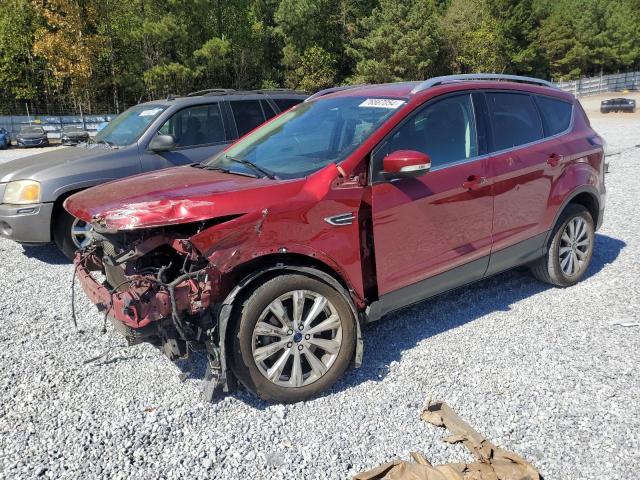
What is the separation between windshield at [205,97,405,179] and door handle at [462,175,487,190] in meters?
0.76

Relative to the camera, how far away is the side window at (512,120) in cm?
420

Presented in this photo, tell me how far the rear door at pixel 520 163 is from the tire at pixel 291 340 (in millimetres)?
1595

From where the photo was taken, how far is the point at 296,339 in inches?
127

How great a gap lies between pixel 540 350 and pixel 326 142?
2.17m

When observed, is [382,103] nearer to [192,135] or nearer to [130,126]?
[192,135]

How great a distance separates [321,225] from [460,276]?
53.3 inches

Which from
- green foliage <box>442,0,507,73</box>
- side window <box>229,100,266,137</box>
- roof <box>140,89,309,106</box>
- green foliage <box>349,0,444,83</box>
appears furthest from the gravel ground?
green foliage <box>442,0,507,73</box>

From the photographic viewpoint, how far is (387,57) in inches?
1848

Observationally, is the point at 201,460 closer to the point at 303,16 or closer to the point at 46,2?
the point at 46,2

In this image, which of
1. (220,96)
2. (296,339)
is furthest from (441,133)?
(220,96)

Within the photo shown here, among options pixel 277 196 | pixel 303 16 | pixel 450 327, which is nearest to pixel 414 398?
pixel 450 327

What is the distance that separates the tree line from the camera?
3462 centimetres

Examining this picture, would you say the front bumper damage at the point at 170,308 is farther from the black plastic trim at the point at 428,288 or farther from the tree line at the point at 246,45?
the tree line at the point at 246,45

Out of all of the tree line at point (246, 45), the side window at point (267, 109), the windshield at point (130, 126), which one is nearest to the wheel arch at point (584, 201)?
the side window at point (267, 109)
